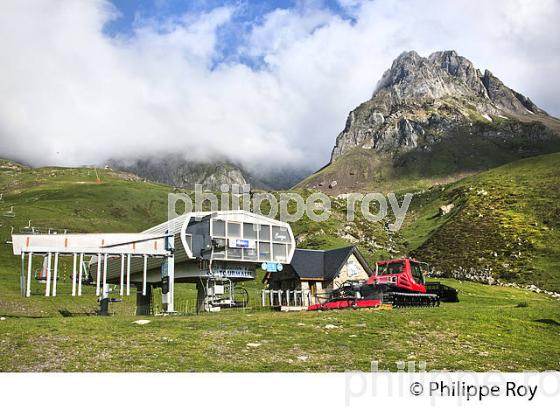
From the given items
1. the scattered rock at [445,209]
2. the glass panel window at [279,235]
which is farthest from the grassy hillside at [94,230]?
the scattered rock at [445,209]

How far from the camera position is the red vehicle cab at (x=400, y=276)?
37.9 m

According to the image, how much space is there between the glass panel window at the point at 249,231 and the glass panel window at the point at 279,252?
2.79 m

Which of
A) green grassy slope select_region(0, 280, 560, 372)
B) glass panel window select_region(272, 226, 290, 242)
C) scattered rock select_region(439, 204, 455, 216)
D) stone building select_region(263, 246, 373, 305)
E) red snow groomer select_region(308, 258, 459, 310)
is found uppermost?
scattered rock select_region(439, 204, 455, 216)

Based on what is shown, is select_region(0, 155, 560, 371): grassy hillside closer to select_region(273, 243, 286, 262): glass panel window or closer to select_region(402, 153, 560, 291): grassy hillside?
select_region(273, 243, 286, 262): glass panel window

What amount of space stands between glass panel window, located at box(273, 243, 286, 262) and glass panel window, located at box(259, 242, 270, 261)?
884mm

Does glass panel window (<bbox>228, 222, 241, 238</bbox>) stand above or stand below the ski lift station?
above

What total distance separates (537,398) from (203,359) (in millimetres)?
10156

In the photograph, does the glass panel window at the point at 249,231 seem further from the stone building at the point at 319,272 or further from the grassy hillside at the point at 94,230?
the grassy hillside at the point at 94,230

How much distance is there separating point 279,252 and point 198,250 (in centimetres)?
913

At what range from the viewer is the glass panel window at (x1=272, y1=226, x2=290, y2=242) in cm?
5118

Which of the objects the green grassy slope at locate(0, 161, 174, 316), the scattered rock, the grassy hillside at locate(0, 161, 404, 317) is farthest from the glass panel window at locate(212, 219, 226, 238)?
the scattered rock

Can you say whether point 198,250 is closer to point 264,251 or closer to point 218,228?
point 218,228

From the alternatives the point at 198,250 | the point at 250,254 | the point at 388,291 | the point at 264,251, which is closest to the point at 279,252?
the point at 264,251

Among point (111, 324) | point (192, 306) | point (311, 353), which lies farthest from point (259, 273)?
point (311, 353)
